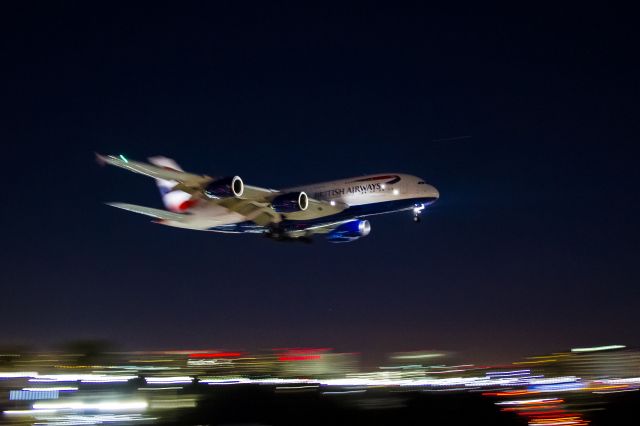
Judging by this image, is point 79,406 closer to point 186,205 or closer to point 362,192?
point 186,205

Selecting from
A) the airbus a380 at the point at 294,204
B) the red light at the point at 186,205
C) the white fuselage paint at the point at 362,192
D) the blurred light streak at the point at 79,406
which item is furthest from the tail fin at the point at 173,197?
the blurred light streak at the point at 79,406

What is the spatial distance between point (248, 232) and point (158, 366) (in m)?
74.4

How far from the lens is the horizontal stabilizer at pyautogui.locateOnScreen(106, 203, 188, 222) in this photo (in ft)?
183

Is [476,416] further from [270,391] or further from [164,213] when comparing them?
[164,213]

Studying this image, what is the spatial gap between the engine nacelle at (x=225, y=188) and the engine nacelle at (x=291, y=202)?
4.13 meters

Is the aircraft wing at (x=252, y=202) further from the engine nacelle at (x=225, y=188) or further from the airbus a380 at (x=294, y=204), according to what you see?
the engine nacelle at (x=225, y=188)

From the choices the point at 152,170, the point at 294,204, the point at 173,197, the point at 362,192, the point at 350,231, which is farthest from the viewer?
the point at 173,197

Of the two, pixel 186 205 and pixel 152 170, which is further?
pixel 186 205

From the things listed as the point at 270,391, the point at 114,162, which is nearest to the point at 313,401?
the point at 270,391

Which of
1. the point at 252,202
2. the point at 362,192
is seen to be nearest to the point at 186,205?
the point at 252,202

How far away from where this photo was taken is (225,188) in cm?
5303

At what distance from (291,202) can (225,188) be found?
19.3 feet

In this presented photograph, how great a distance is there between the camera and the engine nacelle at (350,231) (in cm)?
6231

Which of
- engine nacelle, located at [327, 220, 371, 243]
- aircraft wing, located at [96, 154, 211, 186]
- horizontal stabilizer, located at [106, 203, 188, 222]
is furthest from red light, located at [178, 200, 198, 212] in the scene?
engine nacelle, located at [327, 220, 371, 243]
